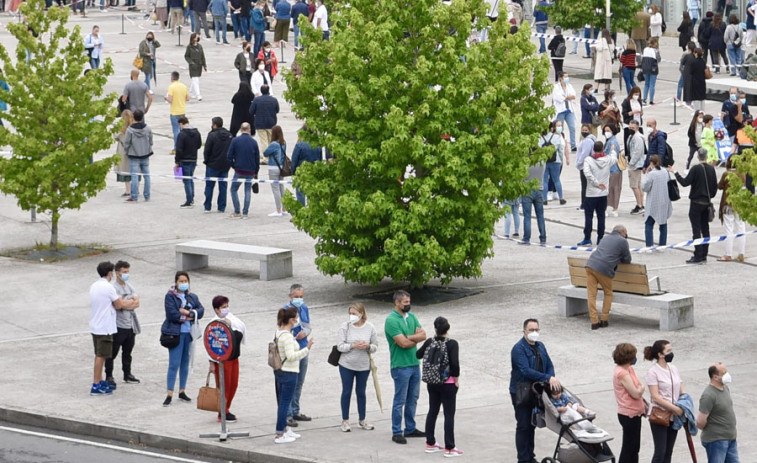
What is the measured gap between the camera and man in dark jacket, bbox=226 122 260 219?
27.1m

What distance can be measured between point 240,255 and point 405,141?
3.70 meters

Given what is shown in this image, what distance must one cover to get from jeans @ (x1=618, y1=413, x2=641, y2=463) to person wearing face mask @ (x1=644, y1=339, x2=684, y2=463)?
145 millimetres

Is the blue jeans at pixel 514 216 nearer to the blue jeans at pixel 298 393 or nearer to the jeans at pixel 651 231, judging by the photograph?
the jeans at pixel 651 231

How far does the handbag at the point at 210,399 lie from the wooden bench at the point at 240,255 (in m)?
6.87

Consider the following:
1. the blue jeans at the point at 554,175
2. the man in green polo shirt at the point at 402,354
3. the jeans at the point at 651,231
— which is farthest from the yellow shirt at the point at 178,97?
the man in green polo shirt at the point at 402,354

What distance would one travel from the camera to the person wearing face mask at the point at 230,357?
49.2ft

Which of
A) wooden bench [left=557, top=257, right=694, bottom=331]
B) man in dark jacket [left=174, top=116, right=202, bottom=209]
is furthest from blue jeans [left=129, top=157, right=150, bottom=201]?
wooden bench [left=557, top=257, right=694, bottom=331]

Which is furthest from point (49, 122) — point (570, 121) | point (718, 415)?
point (718, 415)

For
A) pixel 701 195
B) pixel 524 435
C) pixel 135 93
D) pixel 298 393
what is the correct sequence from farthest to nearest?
pixel 135 93, pixel 701 195, pixel 298 393, pixel 524 435

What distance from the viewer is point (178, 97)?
33.4 m

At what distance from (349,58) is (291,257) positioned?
144 inches

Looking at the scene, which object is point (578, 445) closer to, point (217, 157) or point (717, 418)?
point (717, 418)

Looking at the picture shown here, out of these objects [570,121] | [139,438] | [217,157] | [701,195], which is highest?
[570,121]

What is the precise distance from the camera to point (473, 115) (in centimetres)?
2066
